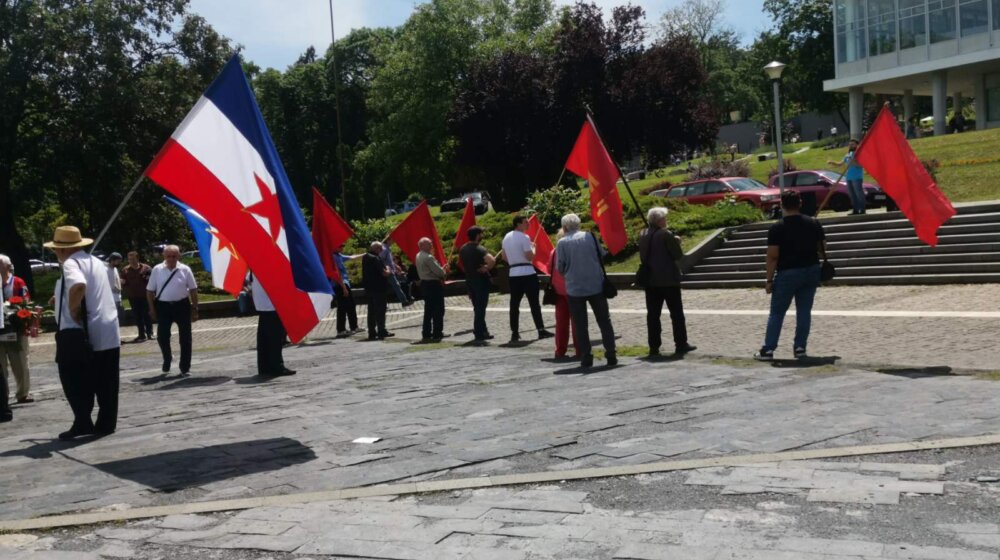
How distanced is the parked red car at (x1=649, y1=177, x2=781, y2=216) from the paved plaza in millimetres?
17009

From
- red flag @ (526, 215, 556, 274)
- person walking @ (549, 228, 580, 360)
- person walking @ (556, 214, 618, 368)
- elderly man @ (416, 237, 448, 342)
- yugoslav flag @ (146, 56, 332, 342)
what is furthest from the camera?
elderly man @ (416, 237, 448, 342)

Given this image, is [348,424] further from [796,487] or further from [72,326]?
[796,487]

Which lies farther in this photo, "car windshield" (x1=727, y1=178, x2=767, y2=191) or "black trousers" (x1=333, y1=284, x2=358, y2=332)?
"car windshield" (x1=727, y1=178, x2=767, y2=191)

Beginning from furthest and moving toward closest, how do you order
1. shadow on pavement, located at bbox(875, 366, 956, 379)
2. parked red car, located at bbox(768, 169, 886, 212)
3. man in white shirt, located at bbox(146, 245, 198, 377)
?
parked red car, located at bbox(768, 169, 886, 212)
man in white shirt, located at bbox(146, 245, 198, 377)
shadow on pavement, located at bbox(875, 366, 956, 379)

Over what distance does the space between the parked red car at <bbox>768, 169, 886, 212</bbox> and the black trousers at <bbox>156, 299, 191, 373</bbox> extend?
62.3 ft

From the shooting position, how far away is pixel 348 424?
8.65 meters

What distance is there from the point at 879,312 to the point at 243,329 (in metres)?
12.8

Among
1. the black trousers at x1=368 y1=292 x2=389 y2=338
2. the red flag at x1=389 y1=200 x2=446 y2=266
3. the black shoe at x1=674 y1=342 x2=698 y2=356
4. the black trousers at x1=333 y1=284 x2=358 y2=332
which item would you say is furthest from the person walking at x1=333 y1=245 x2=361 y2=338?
the black shoe at x1=674 y1=342 x2=698 y2=356

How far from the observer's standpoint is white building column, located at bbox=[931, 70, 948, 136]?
52.2 meters

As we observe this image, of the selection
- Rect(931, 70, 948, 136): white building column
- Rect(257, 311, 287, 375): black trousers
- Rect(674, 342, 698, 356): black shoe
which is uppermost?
Rect(931, 70, 948, 136): white building column

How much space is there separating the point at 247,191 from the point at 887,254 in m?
14.9

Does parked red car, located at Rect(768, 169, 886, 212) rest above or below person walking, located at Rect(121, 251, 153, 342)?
above

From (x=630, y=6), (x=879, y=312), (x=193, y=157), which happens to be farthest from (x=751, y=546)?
(x=630, y=6)

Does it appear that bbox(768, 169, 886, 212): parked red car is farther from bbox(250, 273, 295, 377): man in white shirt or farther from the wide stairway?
bbox(250, 273, 295, 377): man in white shirt
